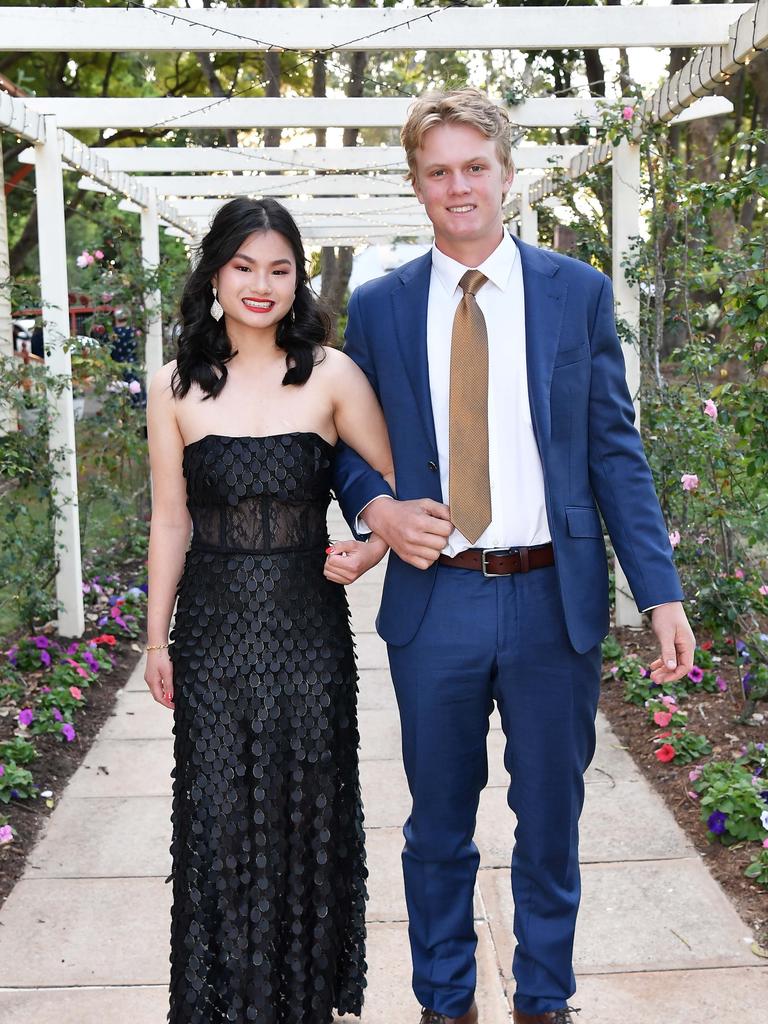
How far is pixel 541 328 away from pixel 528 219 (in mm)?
7220

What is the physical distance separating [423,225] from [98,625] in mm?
7544

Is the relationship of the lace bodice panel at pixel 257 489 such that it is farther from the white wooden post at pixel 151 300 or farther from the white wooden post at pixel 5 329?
the white wooden post at pixel 151 300

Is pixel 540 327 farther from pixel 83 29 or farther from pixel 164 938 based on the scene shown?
pixel 83 29

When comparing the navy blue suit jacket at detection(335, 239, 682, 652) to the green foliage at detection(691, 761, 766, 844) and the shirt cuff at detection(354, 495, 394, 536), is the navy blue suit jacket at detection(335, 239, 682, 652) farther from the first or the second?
the green foliage at detection(691, 761, 766, 844)

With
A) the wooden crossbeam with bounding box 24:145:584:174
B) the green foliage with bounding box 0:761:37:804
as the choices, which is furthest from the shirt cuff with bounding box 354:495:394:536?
the wooden crossbeam with bounding box 24:145:584:174

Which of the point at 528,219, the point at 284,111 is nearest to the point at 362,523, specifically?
the point at 284,111

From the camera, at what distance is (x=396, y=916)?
3520 mm

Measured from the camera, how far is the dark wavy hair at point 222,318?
2.66 m

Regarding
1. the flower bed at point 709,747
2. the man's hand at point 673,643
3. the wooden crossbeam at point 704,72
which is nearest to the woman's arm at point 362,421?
the man's hand at point 673,643

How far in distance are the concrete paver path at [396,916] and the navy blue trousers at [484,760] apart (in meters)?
0.34

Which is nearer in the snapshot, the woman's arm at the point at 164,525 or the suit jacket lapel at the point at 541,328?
the suit jacket lapel at the point at 541,328

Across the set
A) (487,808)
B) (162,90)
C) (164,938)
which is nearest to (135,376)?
(487,808)

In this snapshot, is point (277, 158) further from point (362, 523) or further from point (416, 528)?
point (416, 528)

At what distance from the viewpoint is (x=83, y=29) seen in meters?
4.89
